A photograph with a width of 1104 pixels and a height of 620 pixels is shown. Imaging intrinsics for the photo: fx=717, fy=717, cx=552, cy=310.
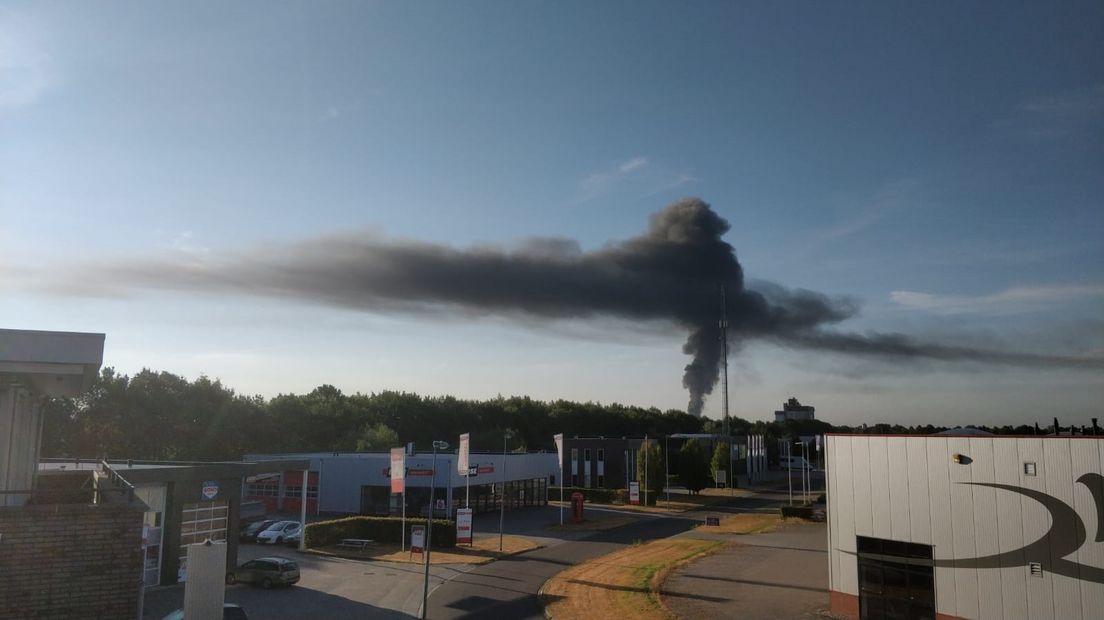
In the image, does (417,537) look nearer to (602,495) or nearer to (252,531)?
(252,531)

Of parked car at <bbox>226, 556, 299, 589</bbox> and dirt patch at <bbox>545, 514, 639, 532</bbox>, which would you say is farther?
dirt patch at <bbox>545, 514, 639, 532</bbox>

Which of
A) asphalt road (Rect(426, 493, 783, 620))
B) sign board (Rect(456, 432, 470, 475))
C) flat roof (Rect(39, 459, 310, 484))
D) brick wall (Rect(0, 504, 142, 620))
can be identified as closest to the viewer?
brick wall (Rect(0, 504, 142, 620))

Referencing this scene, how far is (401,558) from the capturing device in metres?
40.5

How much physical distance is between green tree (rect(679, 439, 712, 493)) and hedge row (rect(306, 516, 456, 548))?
43.8 metres

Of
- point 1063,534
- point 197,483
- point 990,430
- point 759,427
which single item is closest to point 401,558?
point 197,483

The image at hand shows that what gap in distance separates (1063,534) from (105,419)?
79.7 meters

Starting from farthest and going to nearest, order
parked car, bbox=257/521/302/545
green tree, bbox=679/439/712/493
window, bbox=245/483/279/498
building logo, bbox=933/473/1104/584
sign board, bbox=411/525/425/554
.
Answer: green tree, bbox=679/439/712/493
window, bbox=245/483/279/498
parked car, bbox=257/521/302/545
sign board, bbox=411/525/425/554
building logo, bbox=933/473/1104/584

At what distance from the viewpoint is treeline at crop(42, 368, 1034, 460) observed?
7144 cm

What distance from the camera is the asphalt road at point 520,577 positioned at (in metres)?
28.2

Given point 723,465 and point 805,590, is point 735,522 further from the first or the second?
point 723,465

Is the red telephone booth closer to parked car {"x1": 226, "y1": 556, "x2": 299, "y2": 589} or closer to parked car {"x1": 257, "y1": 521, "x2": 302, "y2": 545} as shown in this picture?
parked car {"x1": 257, "y1": 521, "x2": 302, "y2": 545}

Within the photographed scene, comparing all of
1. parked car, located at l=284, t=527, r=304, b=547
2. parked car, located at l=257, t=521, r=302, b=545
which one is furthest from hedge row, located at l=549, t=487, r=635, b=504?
parked car, located at l=284, t=527, r=304, b=547

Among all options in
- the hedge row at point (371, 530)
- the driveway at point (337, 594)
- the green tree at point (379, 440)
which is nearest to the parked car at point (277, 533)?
the hedge row at point (371, 530)

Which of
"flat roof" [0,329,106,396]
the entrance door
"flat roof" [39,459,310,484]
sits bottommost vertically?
the entrance door
